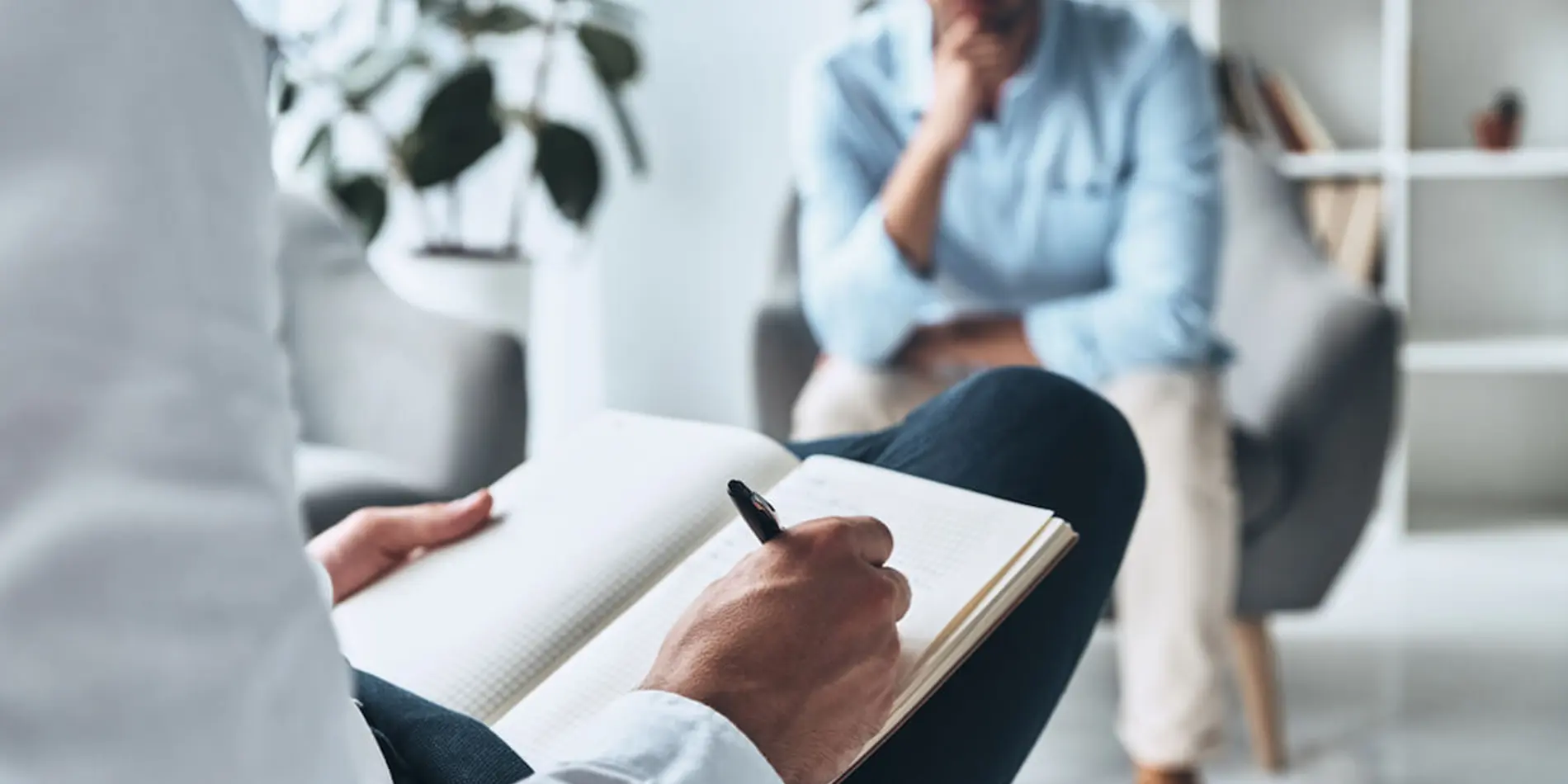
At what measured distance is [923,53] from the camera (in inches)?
64.9

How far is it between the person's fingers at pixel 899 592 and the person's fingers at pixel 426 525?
0.80ft

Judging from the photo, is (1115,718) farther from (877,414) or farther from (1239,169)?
(1239,169)

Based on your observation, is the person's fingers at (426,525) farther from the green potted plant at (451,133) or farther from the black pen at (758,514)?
the green potted plant at (451,133)

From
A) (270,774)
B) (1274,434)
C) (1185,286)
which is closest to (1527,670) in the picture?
(1274,434)

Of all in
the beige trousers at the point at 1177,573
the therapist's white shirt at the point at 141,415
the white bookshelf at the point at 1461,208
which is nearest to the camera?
the therapist's white shirt at the point at 141,415

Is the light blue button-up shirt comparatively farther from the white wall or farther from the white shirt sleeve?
the white shirt sleeve

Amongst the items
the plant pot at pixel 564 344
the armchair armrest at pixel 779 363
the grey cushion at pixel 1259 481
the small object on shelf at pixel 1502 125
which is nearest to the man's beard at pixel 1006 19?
the armchair armrest at pixel 779 363

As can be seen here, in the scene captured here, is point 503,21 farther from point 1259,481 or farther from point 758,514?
point 758,514

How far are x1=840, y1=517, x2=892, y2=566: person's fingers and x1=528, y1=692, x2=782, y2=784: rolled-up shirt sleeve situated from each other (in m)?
0.09

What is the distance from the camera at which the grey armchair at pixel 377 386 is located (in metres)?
1.39

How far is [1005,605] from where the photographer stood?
1.85 ft

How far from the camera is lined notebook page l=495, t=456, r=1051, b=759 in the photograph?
543mm

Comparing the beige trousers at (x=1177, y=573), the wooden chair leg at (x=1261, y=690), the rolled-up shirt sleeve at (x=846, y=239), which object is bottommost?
the wooden chair leg at (x=1261, y=690)

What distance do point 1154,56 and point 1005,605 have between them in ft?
3.79
